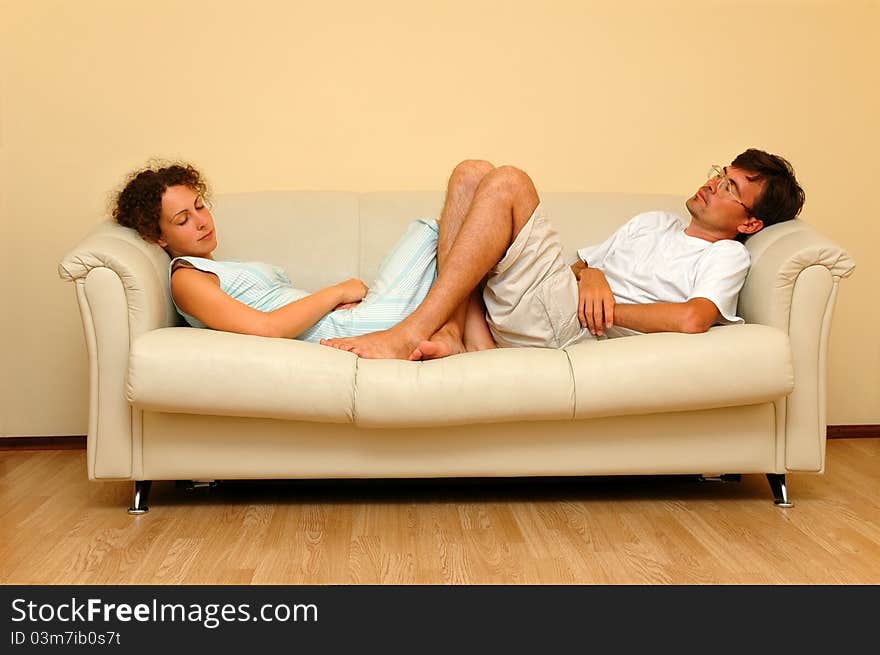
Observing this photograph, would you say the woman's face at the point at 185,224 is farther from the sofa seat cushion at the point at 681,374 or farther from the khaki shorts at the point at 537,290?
the sofa seat cushion at the point at 681,374

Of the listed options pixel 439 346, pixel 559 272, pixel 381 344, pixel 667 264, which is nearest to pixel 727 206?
pixel 667 264

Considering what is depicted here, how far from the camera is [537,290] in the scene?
2867 mm

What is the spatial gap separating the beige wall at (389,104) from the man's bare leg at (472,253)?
92cm

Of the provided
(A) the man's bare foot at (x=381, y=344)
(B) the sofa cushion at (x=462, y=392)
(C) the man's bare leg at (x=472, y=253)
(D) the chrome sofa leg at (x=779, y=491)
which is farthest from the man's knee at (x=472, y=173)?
(D) the chrome sofa leg at (x=779, y=491)

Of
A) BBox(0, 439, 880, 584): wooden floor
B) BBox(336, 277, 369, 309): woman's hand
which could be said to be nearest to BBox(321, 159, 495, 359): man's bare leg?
BBox(336, 277, 369, 309): woman's hand

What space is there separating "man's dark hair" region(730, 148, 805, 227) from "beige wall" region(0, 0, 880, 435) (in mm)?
800

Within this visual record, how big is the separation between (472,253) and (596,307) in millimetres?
386

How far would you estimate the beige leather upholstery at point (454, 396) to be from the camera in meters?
2.52

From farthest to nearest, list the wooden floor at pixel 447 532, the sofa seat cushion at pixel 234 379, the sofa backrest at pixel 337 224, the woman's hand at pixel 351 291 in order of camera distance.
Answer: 1. the sofa backrest at pixel 337 224
2. the woman's hand at pixel 351 291
3. the sofa seat cushion at pixel 234 379
4. the wooden floor at pixel 447 532

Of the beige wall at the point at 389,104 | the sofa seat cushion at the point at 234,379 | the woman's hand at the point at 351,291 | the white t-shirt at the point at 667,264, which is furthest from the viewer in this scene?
the beige wall at the point at 389,104

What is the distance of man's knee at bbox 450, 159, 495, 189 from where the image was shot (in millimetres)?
3016

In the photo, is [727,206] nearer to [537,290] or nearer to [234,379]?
[537,290]

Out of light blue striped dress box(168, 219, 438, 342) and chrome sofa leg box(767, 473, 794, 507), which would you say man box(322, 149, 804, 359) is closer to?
light blue striped dress box(168, 219, 438, 342)

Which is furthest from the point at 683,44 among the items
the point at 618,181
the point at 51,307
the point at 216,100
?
the point at 51,307
